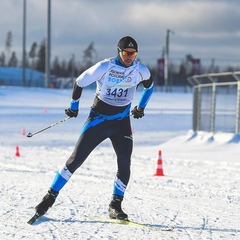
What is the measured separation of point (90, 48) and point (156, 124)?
3618 inches

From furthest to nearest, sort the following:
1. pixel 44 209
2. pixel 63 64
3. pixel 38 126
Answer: pixel 63 64
pixel 38 126
pixel 44 209

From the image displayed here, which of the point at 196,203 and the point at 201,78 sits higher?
the point at 201,78

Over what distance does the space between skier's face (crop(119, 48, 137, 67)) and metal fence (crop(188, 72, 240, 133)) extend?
1181 cm

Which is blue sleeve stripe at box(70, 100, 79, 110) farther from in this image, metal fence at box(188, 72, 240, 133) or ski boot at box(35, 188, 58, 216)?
metal fence at box(188, 72, 240, 133)

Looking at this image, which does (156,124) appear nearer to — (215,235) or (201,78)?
(201,78)


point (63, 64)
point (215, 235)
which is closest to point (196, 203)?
point (215, 235)

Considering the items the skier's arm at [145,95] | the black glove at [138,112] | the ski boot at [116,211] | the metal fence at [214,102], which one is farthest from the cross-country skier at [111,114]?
the metal fence at [214,102]

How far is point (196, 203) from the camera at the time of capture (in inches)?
300

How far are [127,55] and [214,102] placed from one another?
1278cm

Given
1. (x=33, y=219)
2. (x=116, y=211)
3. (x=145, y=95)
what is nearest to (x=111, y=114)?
(x=145, y=95)

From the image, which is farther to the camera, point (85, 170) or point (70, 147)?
point (70, 147)

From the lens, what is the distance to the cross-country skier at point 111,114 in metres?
6.15

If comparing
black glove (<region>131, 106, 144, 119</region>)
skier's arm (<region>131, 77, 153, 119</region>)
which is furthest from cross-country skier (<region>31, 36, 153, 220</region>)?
black glove (<region>131, 106, 144, 119</region>)

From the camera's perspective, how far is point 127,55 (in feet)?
20.0
